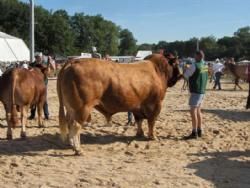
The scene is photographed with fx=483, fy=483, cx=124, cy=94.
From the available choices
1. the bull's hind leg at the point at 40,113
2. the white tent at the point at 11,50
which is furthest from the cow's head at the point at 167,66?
the white tent at the point at 11,50

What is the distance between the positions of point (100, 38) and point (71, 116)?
11012 centimetres

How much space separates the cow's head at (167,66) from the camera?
1070 centimetres

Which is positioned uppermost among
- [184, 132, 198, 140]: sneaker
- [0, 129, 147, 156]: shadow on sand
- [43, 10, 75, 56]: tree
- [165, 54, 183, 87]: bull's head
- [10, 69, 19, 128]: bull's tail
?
[43, 10, 75, 56]: tree

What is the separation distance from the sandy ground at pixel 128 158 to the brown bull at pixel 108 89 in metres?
0.58

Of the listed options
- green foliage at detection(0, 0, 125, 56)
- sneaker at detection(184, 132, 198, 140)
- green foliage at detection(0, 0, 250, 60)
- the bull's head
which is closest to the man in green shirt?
sneaker at detection(184, 132, 198, 140)

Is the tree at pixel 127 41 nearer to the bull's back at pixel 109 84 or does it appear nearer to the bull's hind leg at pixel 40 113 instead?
the bull's hind leg at pixel 40 113

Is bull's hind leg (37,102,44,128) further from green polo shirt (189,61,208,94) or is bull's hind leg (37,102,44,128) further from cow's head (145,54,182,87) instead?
green polo shirt (189,61,208,94)

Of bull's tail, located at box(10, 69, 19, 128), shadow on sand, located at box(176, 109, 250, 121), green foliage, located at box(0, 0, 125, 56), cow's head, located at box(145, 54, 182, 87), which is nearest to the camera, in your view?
bull's tail, located at box(10, 69, 19, 128)

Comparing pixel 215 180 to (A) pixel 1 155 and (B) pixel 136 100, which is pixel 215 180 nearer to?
(B) pixel 136 100

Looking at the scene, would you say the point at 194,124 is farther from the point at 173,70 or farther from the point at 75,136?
the point at 75,136

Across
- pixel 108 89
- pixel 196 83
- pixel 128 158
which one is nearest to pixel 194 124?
pixel 196 83

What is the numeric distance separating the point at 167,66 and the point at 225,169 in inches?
142

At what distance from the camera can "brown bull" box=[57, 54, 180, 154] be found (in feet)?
28.7

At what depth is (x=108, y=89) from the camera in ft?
30.2
